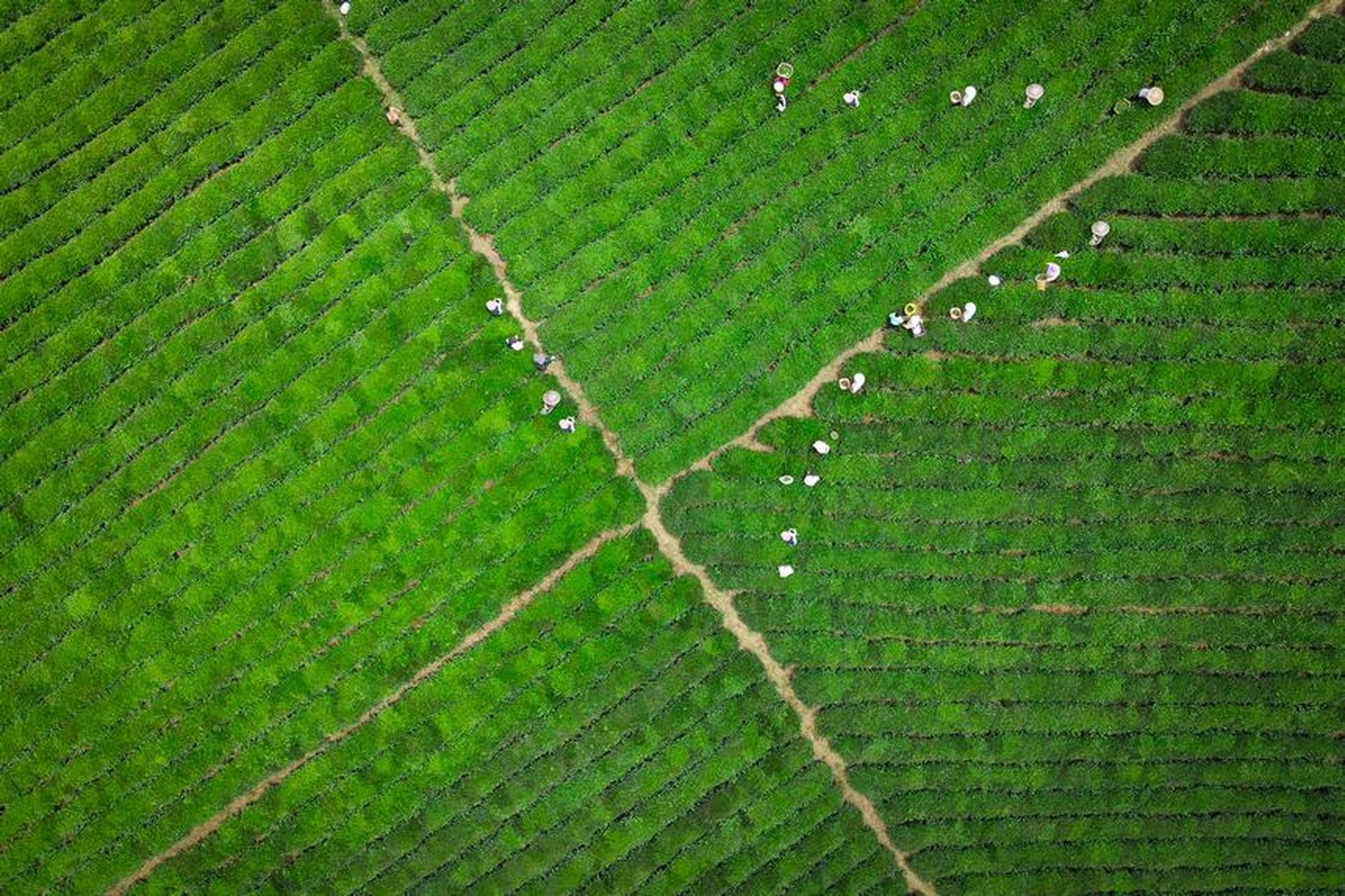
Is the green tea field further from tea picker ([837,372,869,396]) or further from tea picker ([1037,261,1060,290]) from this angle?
tea picker ([837,372,869,396])

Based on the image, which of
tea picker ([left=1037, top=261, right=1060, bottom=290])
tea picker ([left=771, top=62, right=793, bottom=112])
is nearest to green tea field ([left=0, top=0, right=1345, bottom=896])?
tea picker ([left=1037, top=261, right=1060, bottom=290])

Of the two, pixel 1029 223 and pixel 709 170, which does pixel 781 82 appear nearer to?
pixel 709 170

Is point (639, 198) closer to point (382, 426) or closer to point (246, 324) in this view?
point (382, 426)

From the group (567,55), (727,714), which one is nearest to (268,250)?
(567,55)

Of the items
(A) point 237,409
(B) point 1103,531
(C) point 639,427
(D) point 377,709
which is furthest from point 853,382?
(A) point 237,409

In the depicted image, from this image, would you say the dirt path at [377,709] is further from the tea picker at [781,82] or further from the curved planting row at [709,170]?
the tea picker at [781,82]
